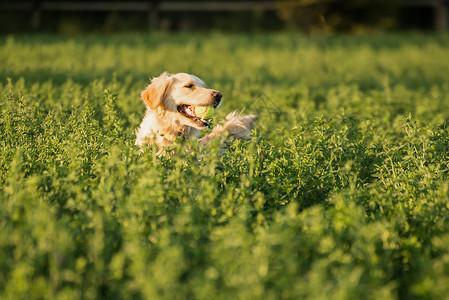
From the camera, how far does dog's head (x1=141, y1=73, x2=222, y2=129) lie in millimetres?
4793

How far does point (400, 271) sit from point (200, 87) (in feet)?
9.58

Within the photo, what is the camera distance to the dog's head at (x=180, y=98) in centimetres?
479

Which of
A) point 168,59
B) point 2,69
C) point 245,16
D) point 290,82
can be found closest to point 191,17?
point 245,16

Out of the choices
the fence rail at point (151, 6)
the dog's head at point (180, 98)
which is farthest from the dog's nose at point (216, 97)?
the fence rail at point (151, 6)

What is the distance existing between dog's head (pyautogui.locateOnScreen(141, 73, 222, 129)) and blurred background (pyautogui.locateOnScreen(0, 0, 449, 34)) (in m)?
19.2

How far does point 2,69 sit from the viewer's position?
841cm

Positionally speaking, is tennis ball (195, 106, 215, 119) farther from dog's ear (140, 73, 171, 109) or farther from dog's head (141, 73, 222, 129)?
dog's ear (140, 73, 171, 109)

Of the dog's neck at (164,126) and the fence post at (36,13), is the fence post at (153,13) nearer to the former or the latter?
the fence post at (36,13)

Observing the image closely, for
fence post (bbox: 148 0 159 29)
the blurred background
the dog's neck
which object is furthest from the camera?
fence post (bbox: 148 0 159 29)

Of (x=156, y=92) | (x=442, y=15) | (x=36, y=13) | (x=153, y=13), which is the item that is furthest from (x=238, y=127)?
(x=442, y=15)

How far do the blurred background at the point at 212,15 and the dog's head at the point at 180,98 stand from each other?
1924cm

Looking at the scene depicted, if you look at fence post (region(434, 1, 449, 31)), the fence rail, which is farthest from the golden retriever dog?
fence post (region(434, 1, 449, 31))

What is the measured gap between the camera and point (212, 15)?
2677 centimetres

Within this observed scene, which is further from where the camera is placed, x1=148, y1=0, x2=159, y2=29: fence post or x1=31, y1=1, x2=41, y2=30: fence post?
x1=148, y1=0, x2=159, y2=29: fence post
